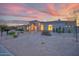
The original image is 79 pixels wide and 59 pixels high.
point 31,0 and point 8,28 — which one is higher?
point 31,0

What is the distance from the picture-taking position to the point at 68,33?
2.57m

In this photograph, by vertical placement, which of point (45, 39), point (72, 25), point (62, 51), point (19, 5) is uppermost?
point (19, 5)

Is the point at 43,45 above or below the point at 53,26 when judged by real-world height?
below

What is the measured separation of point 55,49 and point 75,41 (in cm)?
29

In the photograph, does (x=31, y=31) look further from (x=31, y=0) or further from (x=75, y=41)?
(x=75, y=41)

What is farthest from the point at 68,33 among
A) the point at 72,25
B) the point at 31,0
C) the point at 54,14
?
the point at 31,0

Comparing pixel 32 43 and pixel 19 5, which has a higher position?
pixel 19 5

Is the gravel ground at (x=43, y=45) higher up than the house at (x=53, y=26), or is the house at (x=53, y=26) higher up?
the house at (x=53, y=26)

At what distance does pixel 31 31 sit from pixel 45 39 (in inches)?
8.7

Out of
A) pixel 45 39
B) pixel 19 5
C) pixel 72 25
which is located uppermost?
pixel 19 5

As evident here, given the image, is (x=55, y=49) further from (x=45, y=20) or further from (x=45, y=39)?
(x=45, y=20)

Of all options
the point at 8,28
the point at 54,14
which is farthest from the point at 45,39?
the point at 8,28

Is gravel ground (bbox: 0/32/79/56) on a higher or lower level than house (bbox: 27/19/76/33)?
lower

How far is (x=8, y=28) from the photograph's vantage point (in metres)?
2.58
